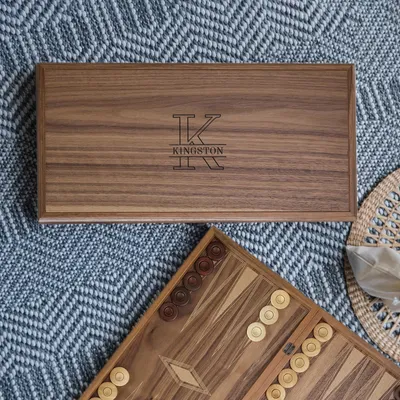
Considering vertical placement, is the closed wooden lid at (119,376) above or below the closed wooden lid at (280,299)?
below

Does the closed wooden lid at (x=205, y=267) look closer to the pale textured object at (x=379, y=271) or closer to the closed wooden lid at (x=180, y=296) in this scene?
the closed wooden lid at (x=180, y=296)

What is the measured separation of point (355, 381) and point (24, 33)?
89 centimetres

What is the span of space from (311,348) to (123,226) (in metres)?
0.42

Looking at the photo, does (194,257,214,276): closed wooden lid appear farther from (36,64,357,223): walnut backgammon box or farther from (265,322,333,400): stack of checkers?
(265,322,333,400): stack of checkers

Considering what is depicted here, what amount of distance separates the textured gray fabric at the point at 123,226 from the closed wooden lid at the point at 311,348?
10cm

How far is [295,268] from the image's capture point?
45.5 inches

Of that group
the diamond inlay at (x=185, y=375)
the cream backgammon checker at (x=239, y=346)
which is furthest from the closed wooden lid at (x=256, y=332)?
the diamond inlay at (x=185, y=375)

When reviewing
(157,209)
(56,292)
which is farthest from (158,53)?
(56,292)

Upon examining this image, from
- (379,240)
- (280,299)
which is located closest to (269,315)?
(280,299)

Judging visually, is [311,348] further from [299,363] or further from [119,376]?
[119,376]

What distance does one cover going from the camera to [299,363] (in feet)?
3.50

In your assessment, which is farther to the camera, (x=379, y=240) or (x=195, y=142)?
(x=379, y=240)

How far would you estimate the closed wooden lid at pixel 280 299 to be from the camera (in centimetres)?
108

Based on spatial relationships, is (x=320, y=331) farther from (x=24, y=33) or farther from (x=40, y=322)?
(x=24, y=33)
